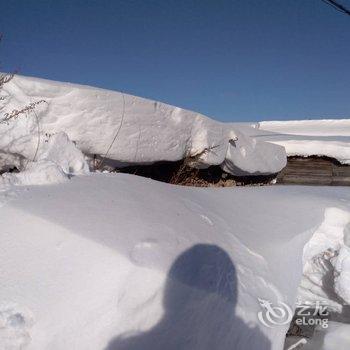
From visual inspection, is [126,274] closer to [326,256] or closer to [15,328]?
[15,328]

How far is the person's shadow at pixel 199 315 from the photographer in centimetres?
108

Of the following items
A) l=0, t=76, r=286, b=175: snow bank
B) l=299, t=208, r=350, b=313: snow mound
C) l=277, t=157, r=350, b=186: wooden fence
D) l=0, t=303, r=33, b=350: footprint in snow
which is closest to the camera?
l=0, t=303, r=33, b=350: footprint in snow

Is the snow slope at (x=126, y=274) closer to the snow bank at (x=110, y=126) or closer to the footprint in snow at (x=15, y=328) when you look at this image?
the footprint in snow at (x=15, y=328)

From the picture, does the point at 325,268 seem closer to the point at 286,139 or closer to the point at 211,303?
the point at 211,303

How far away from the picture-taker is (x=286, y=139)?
21.4 ft

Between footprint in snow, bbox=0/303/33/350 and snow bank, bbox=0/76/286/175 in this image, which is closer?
footprint in snow, bbox=0/303/33/350

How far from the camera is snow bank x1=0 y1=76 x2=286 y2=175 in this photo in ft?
8.18

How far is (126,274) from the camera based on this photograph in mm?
1146

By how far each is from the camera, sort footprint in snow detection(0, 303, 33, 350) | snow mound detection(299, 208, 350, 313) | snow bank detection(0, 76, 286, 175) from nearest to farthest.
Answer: footprint in snow detection(0, 303, 33, 350) < snow mound detection(299, 208, 350, 313) < snow bank detection(0, 76, 286, 175)

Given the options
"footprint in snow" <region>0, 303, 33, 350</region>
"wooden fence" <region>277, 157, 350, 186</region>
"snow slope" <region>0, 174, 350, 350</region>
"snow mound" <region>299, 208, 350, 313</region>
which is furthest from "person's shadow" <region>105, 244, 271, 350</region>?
"wooden fence" <region>277, 157, 350, 186</region>

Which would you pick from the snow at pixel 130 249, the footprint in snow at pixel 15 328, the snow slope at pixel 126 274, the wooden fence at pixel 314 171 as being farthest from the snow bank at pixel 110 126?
the wooden fence at pixel 314 171

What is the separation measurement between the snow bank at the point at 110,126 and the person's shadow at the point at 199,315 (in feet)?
5.43

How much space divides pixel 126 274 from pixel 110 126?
1.95m

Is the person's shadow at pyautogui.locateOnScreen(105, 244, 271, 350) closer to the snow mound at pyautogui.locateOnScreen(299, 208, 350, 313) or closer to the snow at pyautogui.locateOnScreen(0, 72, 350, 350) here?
the snow at pyautogui.locateOnScreen(0, 72, 350, 350)
